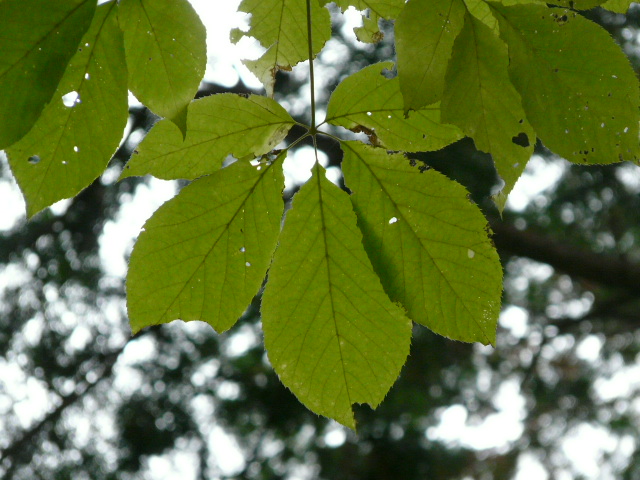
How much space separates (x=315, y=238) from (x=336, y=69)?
3062 millimetres

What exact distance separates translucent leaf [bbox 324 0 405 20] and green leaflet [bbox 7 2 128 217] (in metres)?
0.33

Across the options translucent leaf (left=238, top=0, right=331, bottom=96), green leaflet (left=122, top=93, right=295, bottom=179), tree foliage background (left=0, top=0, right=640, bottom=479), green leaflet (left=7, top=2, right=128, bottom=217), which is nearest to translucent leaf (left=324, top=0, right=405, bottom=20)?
translucent leaf (left=238, top=0, right=331, bottom=96)

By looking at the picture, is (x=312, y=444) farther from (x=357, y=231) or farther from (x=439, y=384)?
(x=357, y=231)

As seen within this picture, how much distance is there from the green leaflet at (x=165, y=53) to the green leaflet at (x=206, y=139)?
0.08 metres

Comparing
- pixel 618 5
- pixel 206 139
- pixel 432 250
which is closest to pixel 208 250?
pixel 206 139

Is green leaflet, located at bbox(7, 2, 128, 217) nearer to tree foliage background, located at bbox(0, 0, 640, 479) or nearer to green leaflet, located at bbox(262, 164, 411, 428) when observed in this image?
green leaflet, located at bbox(262, 164, 411, 428)

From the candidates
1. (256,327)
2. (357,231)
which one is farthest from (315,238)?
(256,327)

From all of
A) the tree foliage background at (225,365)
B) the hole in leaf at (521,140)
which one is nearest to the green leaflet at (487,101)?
the hole in leaf at (521,140)

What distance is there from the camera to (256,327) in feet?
16.0

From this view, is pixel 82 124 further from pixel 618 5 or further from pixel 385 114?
pixel 618 5

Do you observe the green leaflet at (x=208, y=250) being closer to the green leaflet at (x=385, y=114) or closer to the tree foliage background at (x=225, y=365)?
the green leaflet at (x=385, y=114)

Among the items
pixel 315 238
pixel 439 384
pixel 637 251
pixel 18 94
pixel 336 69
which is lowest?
pixel 439 384

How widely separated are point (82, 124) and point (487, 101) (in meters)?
0.44

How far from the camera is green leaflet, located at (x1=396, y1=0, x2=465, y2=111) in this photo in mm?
623
